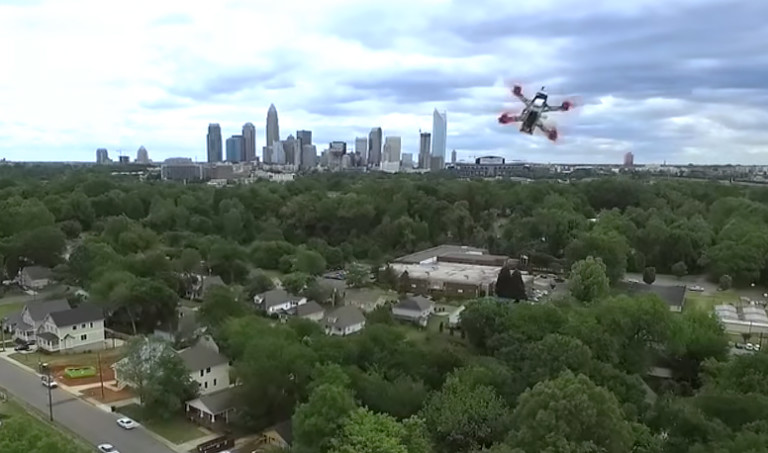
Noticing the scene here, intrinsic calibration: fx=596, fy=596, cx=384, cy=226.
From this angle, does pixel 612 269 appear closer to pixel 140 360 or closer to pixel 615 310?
pixel 615 310

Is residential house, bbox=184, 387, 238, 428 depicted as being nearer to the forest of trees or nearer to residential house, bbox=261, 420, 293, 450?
the forest of trees

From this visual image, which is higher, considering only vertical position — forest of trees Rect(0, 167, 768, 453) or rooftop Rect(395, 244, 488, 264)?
forest of trees Rect(0, 167, 768, 453)

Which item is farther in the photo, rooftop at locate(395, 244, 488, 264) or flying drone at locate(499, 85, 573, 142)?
rooftop at locate(395, 244, 488, 264)

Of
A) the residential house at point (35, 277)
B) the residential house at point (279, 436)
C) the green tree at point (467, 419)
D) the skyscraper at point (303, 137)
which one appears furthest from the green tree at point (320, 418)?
the skyscraper at point (303, 137)

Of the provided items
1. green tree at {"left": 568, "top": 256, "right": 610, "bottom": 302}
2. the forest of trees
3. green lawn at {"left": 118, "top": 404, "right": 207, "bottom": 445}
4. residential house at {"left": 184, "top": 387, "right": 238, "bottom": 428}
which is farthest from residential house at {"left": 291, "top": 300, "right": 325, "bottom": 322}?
green tree at {"left": 568, "top": 256, "right": 610, "bottom": 302}

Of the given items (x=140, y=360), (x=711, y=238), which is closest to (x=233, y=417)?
(x=140, y=360)

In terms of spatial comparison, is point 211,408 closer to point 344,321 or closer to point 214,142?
point 344,321
